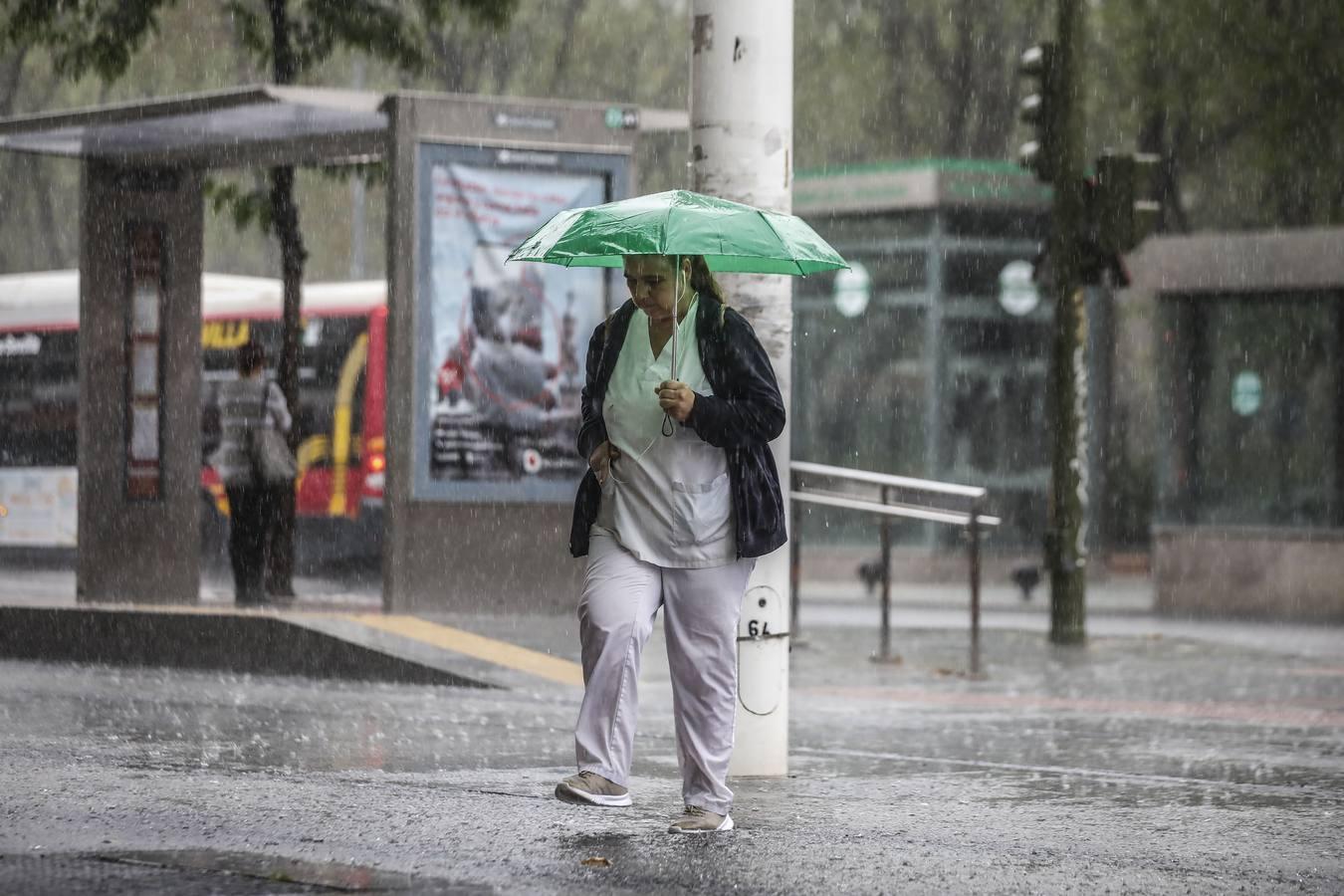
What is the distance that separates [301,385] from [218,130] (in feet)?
30.5

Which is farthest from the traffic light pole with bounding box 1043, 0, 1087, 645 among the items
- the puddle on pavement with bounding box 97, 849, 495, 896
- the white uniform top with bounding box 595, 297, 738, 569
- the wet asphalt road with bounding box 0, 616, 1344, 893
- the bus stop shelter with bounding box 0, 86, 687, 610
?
the puddle on pavement with bounding box 97, 849, 495, 896

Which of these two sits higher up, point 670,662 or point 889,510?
point 889,510

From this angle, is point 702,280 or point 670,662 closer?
point 670,662

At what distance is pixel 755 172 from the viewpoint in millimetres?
7801

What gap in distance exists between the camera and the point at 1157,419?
19.0 m

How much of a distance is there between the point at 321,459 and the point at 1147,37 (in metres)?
12.1

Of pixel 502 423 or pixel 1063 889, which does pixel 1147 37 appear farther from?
pixel 1063 889

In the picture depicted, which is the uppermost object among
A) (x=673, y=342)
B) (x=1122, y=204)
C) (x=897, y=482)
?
(x=1122, y=204)

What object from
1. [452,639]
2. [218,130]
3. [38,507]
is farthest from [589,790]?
[38,507]

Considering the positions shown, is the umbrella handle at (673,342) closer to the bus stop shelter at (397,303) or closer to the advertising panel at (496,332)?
the bus stop shelter at (397,303)

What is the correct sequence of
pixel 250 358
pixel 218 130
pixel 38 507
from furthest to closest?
pixel 38 507
pixel 250 358
pixel 218 130

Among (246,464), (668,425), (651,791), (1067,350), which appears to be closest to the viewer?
(668,425)

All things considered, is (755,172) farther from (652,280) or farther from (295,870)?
(295,870)

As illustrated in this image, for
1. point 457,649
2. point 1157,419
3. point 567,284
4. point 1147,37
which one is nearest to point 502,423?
point 567,284
